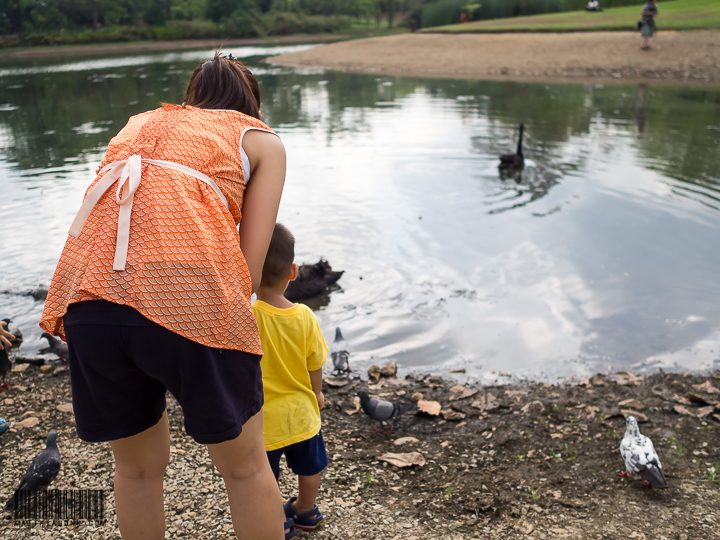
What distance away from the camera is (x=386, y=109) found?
18.5 metres

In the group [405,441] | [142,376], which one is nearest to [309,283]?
[405,441]

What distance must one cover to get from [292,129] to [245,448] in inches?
555

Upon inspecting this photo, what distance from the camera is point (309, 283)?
614cm

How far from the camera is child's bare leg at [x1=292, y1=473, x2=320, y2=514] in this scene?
2695mm

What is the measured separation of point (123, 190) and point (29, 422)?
2.59 meters

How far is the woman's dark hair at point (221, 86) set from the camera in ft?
6.97

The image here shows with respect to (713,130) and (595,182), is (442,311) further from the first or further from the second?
(713,130)

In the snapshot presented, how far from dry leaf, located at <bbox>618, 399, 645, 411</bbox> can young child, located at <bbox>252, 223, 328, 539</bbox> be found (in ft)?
8.37

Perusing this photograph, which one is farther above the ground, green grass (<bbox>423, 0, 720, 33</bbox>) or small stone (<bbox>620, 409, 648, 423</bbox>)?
green grass (<bbox>423, 0, 720, 33</bbox>)

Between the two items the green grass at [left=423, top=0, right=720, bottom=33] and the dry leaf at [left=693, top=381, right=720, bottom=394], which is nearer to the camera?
the dry leaf at [left=693, top=381, right=720, bottom=394]

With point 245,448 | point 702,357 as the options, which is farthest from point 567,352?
point 245,448

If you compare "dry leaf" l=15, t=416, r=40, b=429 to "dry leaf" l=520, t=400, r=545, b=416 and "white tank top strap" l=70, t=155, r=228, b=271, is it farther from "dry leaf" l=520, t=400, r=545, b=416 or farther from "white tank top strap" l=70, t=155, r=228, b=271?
"dry leaf" l=520, t=400, r=545, b=416

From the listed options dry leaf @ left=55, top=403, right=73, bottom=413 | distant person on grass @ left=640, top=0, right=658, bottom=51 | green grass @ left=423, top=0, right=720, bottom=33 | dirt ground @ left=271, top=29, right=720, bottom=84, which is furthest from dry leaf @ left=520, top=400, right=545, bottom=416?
green grass @ left=423, top=0, right=720, bottom=33

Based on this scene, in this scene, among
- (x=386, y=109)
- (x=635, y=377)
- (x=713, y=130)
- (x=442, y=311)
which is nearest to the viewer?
(x=635, y=377)
